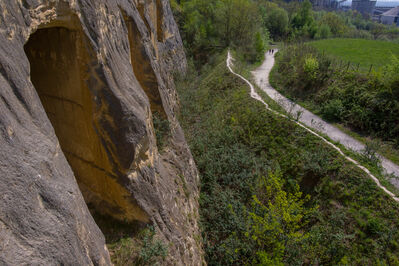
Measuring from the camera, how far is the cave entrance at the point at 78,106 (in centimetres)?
629

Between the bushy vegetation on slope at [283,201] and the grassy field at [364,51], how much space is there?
14.9 m

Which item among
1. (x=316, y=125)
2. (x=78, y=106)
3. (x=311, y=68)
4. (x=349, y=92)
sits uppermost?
(x=78, y=106)

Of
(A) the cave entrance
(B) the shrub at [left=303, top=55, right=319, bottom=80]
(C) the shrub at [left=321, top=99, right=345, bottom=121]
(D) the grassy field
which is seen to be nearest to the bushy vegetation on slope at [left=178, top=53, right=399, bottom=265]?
(C) the shrub at [left=321, top=99, right=345, bottom=121]

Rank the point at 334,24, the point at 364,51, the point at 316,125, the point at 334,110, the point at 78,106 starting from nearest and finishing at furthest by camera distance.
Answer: the point at 78,106
the point at 316,125
the point at 334,110
the point at 364,51
the point at 334,24

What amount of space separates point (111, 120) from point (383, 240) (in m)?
11.6

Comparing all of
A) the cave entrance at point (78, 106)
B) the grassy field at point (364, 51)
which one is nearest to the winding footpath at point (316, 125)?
the grassy field at point (364, 51)

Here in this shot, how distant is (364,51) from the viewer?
94.9ft

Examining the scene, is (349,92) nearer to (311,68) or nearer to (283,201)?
(311,68)

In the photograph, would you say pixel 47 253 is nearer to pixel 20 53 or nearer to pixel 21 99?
pixel 21 99

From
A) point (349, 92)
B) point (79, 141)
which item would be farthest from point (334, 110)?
point (79, 141)

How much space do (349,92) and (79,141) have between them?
18.8m

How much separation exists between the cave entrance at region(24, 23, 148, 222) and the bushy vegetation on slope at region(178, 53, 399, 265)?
550 cm

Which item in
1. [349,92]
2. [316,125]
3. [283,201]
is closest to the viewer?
[283,201]

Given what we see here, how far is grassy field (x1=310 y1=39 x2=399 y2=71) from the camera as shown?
81.5 ft
